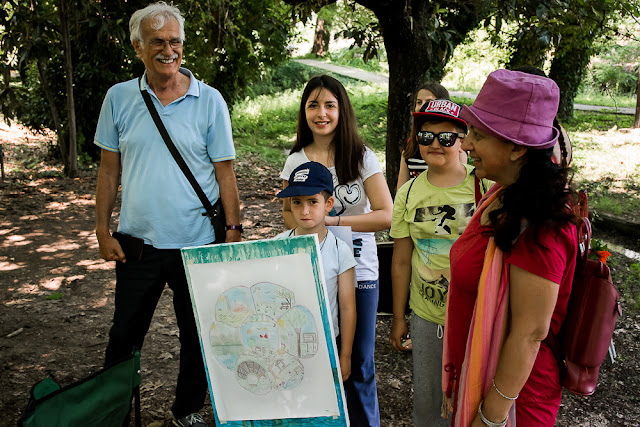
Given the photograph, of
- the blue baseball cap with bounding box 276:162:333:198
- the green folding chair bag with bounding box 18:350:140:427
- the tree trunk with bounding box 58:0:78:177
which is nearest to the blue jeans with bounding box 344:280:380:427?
the blue baseball cap with bounding box 276:162:333:198

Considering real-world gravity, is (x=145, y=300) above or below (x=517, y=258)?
below

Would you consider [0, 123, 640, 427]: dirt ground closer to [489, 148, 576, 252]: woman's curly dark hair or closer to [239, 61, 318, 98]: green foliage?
[489, 148, 576, 252]: woman's curly dark hair

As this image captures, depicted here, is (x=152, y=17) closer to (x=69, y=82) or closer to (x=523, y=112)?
(x=523, y=112)

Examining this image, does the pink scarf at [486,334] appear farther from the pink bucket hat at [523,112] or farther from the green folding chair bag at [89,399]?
the green folding chair bag at [89,399]

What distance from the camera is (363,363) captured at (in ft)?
9.18

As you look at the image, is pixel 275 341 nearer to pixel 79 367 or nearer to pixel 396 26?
pixel 79 367

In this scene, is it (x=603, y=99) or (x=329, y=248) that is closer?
(x=329, y=248)

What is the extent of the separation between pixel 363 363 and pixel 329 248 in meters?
0.71

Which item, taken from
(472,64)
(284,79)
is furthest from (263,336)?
(472,64)

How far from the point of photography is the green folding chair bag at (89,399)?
7.46 ft

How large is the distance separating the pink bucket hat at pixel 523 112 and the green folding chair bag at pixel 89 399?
6.65 feet

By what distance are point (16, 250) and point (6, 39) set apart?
459 cm

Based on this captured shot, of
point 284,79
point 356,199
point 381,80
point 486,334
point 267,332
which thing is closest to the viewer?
point 486,334

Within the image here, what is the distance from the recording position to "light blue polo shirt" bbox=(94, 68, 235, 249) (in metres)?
2.79
